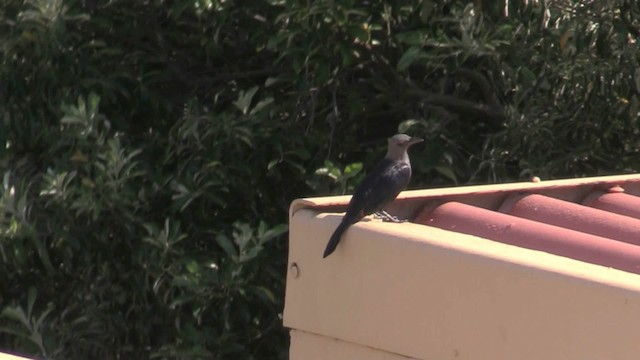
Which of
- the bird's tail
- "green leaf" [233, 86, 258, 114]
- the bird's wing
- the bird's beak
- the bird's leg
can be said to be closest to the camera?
the bird's tail

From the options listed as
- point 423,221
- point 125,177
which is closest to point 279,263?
point 125,177

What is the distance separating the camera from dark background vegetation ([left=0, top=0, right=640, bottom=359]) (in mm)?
5895

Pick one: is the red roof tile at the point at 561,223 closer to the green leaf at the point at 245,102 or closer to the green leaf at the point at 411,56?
the green leaf at the point at 411,56

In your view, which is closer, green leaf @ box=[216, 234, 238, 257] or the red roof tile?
the red roof tile

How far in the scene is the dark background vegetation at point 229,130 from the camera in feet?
19.3

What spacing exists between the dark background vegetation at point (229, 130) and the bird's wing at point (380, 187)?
0.47 m

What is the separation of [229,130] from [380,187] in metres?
1.11

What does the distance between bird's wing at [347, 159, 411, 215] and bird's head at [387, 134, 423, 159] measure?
111mm

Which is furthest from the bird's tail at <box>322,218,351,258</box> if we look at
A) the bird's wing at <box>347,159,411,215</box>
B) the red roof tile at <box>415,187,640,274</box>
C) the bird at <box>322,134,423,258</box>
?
the red roof tile at <box>415,187,640,274</box>

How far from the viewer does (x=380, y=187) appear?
504cm

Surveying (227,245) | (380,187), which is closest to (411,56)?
(380,187)

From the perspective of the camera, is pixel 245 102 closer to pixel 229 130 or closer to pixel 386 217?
pixel 229 130

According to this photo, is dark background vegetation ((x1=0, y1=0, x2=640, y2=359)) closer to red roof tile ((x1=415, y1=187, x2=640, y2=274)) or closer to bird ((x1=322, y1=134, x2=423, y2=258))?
bird ((x1=322, y1=134, x2=423, y2=258))

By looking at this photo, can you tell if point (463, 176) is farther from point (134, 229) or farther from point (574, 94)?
point (134, 229)
